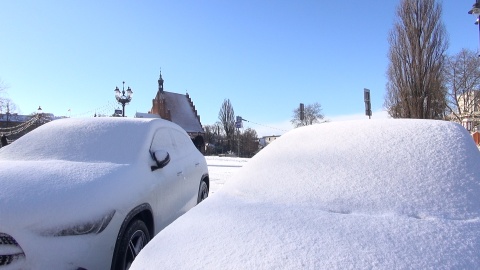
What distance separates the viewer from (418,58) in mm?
21188

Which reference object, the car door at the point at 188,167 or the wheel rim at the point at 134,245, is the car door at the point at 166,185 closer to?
the car door at the point at 188,167

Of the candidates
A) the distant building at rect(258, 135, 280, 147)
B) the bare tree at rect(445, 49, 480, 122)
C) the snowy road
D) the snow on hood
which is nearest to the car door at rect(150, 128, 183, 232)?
the snow on hood

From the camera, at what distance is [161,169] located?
3.81 m

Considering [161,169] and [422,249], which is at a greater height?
[161,169]

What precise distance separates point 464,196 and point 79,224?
8.20 feet

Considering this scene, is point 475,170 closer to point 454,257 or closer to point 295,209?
point 454,257

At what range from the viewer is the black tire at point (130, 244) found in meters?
2.77

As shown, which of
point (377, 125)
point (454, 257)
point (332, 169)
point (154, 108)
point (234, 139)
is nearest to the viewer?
point (454, 257)

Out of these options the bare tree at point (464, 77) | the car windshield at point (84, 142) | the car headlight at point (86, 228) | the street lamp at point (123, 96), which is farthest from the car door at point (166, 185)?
the bare tree at point (464, 77)

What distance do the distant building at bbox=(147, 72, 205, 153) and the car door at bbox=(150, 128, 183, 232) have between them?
5590cm

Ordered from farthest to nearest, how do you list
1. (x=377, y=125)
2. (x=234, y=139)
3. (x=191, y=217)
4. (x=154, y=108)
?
(x=234, y=139) → (x=154, y=108) → (x=377, y=125) → (x=191, y=217)

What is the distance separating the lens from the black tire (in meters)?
2.77

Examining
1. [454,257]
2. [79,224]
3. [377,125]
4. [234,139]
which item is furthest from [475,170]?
[234,139]

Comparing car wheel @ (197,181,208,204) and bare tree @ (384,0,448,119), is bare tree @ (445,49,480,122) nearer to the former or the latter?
bare tree @ (384,0,448,119)
